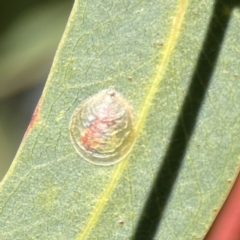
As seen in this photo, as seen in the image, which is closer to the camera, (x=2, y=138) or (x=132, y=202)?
(x=132, y=202)

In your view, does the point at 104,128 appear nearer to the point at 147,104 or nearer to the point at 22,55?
the point at 147,104

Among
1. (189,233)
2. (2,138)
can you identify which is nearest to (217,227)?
(189,233)

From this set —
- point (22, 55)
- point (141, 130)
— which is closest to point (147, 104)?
point (141, 130)

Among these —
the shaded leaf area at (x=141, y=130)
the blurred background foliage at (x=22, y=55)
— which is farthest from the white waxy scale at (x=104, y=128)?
the blurred background foliage at (x=22, y=55)

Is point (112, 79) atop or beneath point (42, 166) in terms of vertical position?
atop

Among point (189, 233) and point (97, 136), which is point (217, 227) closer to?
point (189, 233)

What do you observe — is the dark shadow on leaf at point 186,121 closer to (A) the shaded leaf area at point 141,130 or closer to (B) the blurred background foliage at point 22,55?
(A) the shaded leaf area at point 141,130

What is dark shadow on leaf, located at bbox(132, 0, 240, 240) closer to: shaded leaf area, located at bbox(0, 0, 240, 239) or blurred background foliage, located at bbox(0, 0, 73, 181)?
shaded leaf area, located at bbox(0, 0, 240, 239)
